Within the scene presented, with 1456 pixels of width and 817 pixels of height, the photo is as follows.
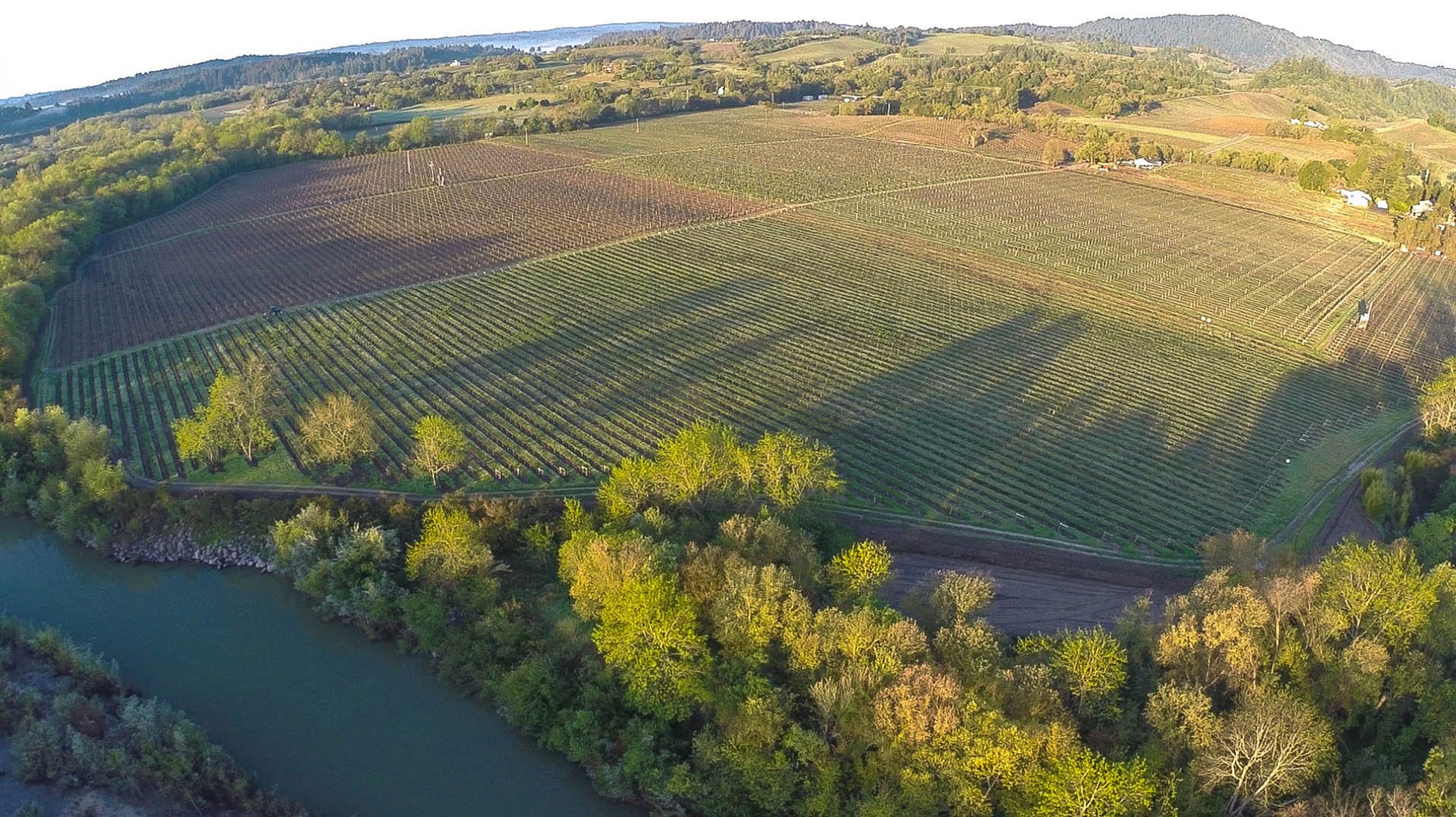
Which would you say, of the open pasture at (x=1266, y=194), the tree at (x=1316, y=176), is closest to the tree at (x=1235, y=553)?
the open pasture at (x=1266, y=194)

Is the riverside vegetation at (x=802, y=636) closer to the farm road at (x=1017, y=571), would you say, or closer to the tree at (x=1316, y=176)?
the farm road at (x=1017, y=571)

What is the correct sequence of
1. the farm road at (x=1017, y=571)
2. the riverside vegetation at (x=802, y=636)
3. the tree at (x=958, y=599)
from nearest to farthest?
the riverside vegetation at (x=802, y=636), the tree at (x=958, y=599), the farm road at (x=1017, y=571)

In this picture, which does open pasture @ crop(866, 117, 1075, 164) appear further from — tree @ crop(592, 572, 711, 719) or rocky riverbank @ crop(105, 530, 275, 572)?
rocky riverbank @ crop(105, 530, 275, 572)

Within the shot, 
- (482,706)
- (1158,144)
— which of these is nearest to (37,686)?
(482,706)

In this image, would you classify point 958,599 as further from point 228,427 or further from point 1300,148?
point 1300,148

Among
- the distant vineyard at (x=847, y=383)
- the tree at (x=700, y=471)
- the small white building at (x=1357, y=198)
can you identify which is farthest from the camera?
the small white building at (x=1357, y=198)

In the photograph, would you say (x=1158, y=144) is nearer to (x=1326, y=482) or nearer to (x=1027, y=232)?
(x=1027, y=232)

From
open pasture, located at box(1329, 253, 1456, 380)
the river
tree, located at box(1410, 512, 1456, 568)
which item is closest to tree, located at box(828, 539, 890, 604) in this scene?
the river
